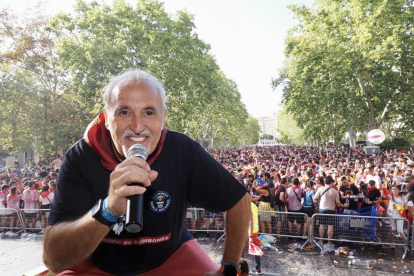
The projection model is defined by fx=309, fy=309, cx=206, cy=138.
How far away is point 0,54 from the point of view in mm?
26297

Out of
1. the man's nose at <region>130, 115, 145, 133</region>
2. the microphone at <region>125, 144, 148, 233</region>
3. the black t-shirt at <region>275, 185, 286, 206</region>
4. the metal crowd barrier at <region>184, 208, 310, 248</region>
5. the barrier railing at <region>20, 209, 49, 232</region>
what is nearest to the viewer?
the microphone at <region>125, 144, 148, 233</region>

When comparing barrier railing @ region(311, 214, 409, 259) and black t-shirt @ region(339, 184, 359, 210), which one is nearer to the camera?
barrier railing @ region(311, 214, 409, 259)

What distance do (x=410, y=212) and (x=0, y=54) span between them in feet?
100

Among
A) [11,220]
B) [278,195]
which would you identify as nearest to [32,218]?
[11,220]

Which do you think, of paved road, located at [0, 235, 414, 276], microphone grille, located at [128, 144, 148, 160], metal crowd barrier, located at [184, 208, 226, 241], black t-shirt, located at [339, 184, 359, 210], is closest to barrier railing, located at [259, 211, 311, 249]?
paved road, located at [0, 235, 414, 276]

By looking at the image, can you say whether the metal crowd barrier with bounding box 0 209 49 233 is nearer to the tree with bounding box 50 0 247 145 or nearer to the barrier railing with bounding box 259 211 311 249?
the barrier railing with bounding box 259 211 311 249

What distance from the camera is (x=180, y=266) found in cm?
169

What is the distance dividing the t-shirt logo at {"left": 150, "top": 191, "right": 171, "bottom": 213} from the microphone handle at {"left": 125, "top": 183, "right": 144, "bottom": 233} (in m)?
0.45

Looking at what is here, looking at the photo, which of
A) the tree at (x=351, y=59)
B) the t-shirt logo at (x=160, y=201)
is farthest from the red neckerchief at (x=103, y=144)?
the tree at (x=351, y=59)

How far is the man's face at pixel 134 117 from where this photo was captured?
151 cm

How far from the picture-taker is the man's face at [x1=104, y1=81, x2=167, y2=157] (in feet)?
4.95

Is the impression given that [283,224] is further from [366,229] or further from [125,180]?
[125,180]

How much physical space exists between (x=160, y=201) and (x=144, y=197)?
88mm

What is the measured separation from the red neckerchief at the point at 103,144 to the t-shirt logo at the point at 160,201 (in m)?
0.18
